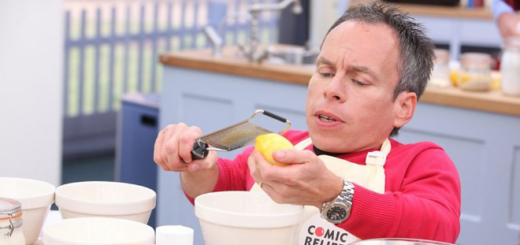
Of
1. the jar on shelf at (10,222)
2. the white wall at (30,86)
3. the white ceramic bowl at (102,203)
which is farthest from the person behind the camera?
the white wall at (30,86)

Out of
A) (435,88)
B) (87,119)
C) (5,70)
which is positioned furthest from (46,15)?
(87,119)

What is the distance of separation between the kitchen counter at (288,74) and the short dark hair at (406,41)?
44.9 inches

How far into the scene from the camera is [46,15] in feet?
9.73

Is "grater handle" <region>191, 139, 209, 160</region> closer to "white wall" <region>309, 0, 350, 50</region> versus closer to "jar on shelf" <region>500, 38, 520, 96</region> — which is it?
"jar on shelf" <region>500, 38, 520, 96</region>

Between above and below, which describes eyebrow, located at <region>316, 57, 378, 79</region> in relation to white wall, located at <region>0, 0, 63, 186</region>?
above

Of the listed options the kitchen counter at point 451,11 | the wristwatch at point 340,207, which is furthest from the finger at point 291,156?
the kitchen counter at point 451,11

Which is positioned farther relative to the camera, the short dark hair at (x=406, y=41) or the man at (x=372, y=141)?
the short dark hair at (x=406, y=41)

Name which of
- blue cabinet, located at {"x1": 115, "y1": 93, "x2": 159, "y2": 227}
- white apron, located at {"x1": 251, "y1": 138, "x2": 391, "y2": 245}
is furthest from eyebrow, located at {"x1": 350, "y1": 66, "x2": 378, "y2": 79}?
blue cabinet, located at {"x1": 115, "y1": 93, "x2": 159, "y2": 227}

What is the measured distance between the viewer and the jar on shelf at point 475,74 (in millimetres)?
2729

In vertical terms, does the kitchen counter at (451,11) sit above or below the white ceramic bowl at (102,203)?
above

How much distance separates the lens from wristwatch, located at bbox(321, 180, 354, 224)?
1208 millimetres

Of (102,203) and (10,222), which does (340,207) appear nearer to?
(102,203)

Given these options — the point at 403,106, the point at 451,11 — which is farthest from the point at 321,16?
the point at 403,106

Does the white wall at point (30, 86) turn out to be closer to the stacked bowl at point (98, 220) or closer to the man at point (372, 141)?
the man at point (372, 141)
